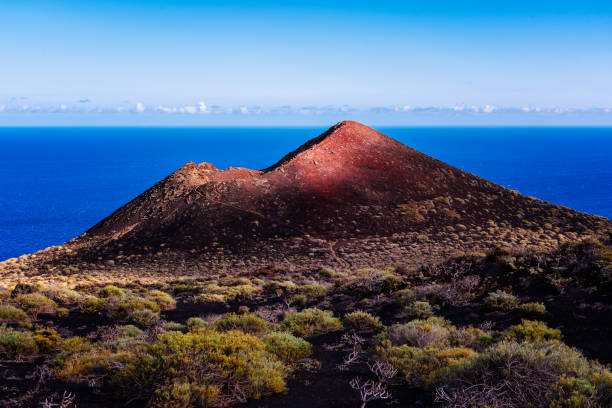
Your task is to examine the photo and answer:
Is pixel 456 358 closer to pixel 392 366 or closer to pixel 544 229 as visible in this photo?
pixel 392 366

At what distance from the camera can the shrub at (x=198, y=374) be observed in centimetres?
689

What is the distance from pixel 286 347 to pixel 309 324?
2.59 meters

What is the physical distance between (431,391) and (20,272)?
35.4 meters

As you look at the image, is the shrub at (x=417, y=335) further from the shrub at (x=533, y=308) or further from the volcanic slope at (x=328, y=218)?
the volcanic slope at (x=328, y=218)

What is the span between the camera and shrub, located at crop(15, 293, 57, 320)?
1455cm

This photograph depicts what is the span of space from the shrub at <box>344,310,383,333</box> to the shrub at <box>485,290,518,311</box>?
3.44m

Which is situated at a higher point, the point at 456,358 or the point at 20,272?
the point at 456,358

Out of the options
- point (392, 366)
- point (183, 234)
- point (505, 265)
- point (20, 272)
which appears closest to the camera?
point (392, 366)

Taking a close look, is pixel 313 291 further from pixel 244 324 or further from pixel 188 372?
pixel 188 372

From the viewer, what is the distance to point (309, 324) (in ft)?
39.9

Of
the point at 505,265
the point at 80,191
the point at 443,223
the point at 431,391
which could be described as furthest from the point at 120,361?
the point at 80,191

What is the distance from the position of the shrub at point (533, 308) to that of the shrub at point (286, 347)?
6.41m

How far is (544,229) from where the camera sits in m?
38.2

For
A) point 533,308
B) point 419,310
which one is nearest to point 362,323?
point 419,310
